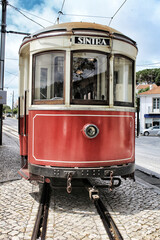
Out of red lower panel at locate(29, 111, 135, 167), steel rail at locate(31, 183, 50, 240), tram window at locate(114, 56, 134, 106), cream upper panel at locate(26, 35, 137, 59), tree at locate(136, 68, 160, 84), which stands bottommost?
steel rail at locate(31, 183, 50, 240)

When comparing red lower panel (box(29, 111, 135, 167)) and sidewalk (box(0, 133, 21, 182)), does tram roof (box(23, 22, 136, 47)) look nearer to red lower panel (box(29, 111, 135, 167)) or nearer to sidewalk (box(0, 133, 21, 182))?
red lower panel (box(29, 111, 135, 167))

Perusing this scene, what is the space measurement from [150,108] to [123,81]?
117 ft

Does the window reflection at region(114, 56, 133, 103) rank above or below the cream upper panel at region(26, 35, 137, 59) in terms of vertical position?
below

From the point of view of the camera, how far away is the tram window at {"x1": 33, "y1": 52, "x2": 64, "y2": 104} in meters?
4.46

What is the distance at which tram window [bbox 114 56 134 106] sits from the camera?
4.67 meters

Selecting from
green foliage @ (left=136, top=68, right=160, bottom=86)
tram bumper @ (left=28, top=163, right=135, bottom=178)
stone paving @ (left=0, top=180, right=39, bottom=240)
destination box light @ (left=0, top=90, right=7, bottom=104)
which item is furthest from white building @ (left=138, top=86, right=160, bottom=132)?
tram bumper @ (left=28, top=163, right=135, bottom=178)

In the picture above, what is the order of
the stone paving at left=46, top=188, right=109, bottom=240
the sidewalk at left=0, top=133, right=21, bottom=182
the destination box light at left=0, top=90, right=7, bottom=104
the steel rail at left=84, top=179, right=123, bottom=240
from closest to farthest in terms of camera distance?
1. the steel rail at left=84, top=179, right=123, bottom=240
2. the stone paving at left=46, top=188, right=109, bottom=240
3. the sidewalk at left=0, top=133, right=21, bottom=182
4. the destination box light at left=0, top=90, right=7, bottom=104

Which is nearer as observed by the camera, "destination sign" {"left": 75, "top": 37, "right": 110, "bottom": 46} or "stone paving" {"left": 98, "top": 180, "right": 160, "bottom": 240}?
"stone paving" {"left": 98, "top": 180, "right": 160, "bottom": 240}

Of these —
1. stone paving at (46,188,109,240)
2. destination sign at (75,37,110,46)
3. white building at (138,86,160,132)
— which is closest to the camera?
stone paving at (46,188,109,240)

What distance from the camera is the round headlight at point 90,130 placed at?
425 centimetres

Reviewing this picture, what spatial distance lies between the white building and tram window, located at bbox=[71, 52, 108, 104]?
35827mm

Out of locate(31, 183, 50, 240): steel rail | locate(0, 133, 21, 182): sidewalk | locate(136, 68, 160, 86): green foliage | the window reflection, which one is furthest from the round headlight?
locate(136, 68, 160, 86): green foliage

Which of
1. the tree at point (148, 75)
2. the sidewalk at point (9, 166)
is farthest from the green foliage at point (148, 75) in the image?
the sidewalk at point (9, 166)

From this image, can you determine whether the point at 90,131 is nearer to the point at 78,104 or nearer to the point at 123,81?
the point at 78,104
